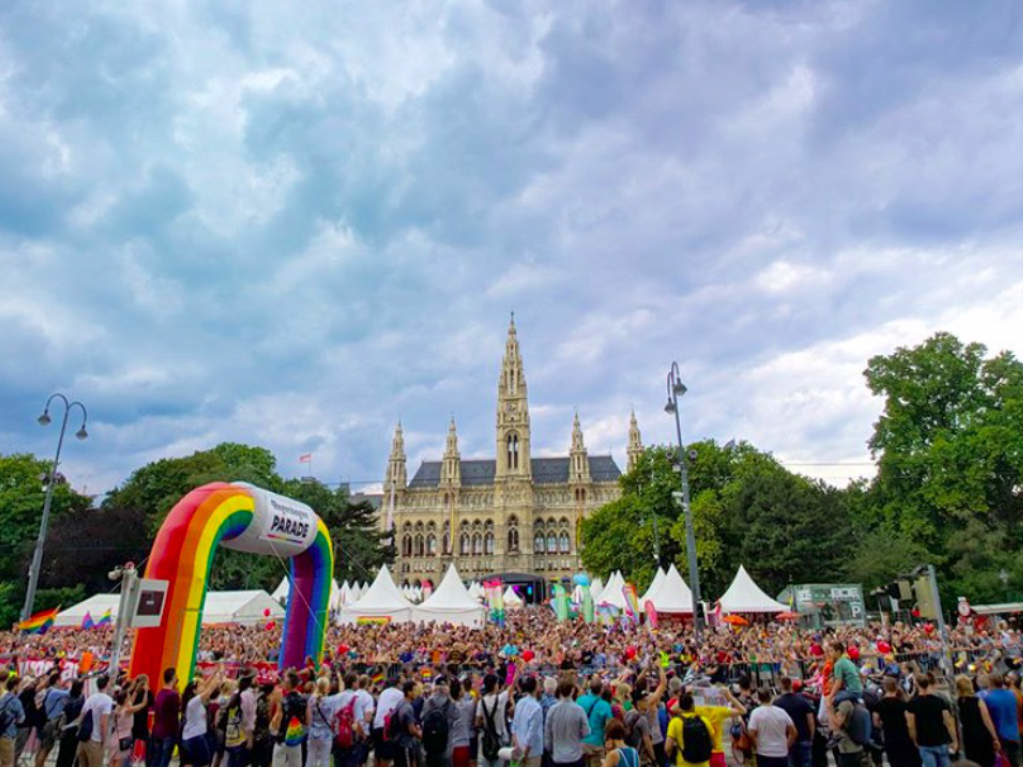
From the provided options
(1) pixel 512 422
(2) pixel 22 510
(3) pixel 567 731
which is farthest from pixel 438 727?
(1) pixel 512 422

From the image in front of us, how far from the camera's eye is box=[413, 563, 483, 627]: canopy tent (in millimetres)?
26453

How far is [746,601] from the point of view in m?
24.5

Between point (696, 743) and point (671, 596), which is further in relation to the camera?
point (671, 596)

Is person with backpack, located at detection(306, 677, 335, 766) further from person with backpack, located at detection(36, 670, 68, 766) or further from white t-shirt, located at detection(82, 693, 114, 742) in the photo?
person with backpack, located at detection(36, 670, 68, 766)

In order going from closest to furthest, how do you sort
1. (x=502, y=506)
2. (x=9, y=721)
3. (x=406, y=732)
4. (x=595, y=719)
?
(x=595, y=719), (x=406, y=732), (x=9, y=721), (x=502, y=506)

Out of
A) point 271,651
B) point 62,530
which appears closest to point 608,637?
point 271,651

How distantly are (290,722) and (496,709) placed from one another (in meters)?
2.58

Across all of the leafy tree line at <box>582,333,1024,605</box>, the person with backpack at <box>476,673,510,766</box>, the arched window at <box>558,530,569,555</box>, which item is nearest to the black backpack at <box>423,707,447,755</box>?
the person with backpack at <box>476,673,510,766</box>

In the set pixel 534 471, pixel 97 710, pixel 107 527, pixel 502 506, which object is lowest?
pixel 97 710

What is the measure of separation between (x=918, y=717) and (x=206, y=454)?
56038 mm

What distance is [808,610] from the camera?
25922 millimetres

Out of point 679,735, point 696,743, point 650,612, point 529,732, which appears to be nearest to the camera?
point 696,743

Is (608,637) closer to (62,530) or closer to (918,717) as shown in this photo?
(918,717)

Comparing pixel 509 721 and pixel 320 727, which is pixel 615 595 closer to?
pixel 509 721
